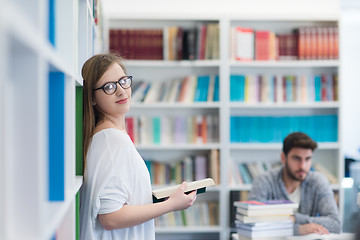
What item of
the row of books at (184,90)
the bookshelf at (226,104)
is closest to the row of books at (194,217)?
the bookshelf at (226,104)

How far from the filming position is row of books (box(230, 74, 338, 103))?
4113mm

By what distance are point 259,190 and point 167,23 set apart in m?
2.01

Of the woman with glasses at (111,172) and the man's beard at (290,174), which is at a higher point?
the woman with glasses at (111,172)

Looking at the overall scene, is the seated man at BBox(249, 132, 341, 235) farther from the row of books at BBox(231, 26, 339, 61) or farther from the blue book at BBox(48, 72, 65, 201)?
the blue book at BBox(48, 72, 65, 201)

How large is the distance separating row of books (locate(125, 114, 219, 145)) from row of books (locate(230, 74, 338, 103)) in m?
0.40

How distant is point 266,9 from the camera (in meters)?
4.41

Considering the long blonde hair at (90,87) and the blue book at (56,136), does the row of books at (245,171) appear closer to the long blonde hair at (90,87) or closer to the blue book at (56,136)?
the long blonde hair at (90,87)

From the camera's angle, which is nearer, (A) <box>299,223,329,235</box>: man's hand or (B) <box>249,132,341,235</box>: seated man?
(A) <box>299,223,329,235</box>: man's hand

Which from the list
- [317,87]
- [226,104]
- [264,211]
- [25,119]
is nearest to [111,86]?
[25,119]

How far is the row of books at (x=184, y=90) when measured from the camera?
13.4 ft

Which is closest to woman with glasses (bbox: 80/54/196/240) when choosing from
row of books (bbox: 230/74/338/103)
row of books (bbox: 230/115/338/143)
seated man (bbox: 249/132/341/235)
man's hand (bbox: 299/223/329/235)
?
man's hand (bbox: 299/223/329/235)

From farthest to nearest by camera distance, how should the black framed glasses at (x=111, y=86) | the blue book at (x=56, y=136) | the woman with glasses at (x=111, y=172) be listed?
the black framed glasses at (x=111, y=86)
the woman with glasses at (x=111, y=172)
the blue book at (x=56, y=136)

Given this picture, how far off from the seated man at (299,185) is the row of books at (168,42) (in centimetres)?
142

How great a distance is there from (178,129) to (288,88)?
3.55ft
